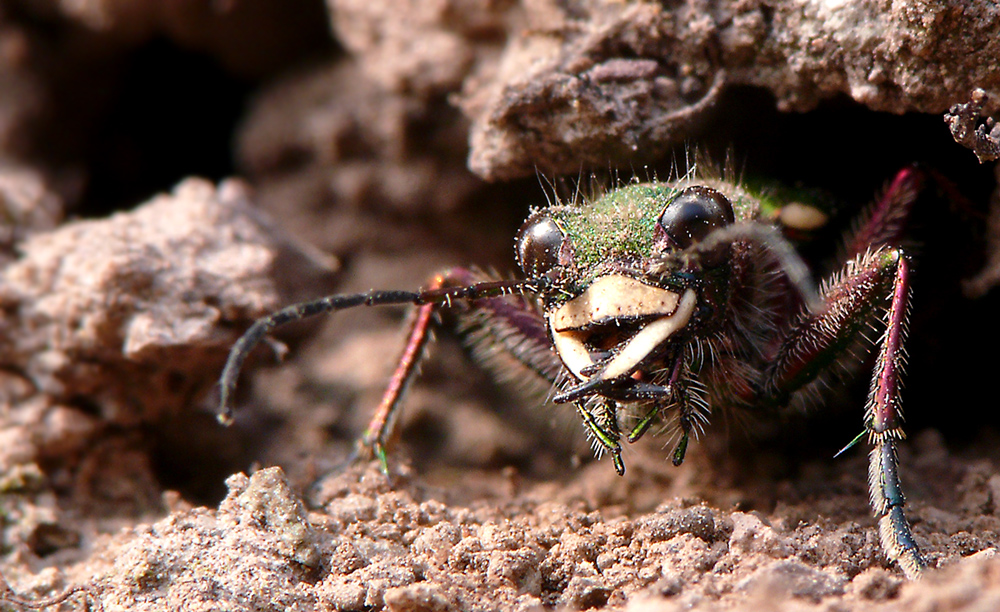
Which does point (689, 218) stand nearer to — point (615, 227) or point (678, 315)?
point (615, 227)

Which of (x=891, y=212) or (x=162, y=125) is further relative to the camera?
(x=162, y=125)

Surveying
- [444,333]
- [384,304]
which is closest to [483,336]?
[384,304]

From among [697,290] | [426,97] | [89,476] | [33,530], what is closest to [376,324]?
[426,97]

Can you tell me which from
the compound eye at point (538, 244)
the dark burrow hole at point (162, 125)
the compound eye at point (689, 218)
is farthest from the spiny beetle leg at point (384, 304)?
the dark burrow hole at point (162, 125)

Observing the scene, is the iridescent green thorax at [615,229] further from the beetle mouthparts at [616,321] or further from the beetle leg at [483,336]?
the beetle leg at [483,336]

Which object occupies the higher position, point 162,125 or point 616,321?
point 162,125
